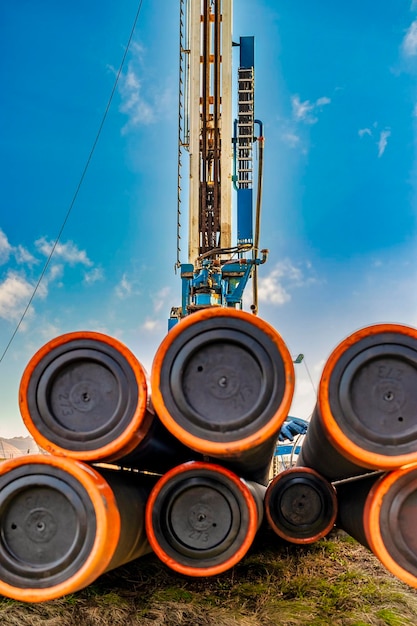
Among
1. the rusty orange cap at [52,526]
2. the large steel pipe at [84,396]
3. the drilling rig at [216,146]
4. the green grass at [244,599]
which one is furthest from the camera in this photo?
the drilling rig at [216,146]

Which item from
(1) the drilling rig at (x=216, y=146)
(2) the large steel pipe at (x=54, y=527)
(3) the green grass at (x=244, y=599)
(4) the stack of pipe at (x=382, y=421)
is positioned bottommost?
(3) the green grass at (x=244, y=599)

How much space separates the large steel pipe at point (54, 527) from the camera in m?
1.82

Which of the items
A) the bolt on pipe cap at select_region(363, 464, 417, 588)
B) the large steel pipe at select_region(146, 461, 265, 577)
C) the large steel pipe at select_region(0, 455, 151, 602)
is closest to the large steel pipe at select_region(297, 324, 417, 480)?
the bolt on pipe cap at select_region(363, 464, 417, 588)

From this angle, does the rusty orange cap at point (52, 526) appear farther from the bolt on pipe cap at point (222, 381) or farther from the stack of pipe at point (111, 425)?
the bolt on pipe cap at point (222, 381)

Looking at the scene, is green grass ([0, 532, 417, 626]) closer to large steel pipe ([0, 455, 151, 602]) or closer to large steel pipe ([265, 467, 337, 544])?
large steel pipe ([265, 467, 337, 544])

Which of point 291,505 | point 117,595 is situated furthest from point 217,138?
point 117,595

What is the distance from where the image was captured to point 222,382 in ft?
6.34

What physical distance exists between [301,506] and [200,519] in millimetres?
1128

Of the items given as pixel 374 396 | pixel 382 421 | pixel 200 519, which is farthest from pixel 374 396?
pixel 200 519

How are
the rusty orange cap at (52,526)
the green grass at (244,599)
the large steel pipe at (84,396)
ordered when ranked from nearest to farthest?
the rusty orange cap at (52,526) → the large steel pipe at (84,396) → the green grass at (244,599)

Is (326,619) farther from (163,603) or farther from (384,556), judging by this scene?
(384,556)

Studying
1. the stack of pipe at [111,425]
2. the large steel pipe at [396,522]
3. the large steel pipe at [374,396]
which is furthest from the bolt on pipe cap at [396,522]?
the stack of pipe at [111,425]

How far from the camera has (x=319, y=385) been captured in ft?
6.26

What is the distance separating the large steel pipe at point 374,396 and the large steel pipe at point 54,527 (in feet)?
3.17
